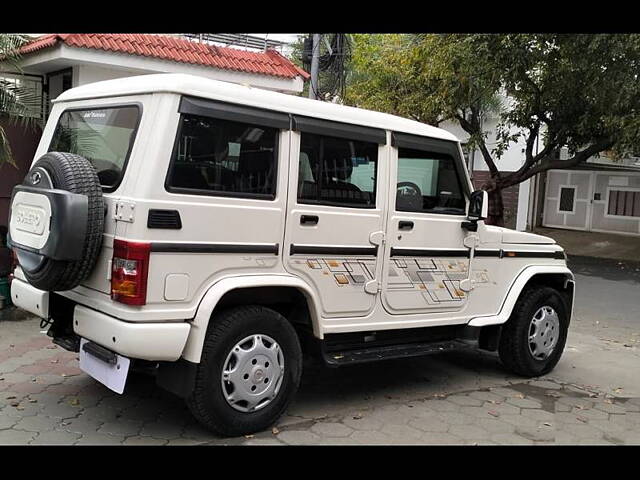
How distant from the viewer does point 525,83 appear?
1173cm

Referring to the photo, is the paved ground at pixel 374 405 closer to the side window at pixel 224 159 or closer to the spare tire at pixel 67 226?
the spare tire at pixel 67 226

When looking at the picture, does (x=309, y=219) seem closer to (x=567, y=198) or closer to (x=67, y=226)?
(x=67, y=226)

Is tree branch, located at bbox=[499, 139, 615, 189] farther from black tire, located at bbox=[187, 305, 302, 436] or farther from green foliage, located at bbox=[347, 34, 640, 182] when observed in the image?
black tire, located at bbox=[187, 305, 302, 436]

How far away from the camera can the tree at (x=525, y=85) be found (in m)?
9.91

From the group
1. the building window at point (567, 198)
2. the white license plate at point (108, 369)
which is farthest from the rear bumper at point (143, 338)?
the building window at point (567, 198)

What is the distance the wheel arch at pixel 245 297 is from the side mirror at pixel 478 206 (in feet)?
5.42

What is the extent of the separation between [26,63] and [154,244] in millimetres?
6714

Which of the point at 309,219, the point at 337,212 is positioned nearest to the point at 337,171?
the point at 337,212

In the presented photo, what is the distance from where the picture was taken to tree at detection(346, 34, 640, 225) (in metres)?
9.91

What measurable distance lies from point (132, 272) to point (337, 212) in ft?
4.90

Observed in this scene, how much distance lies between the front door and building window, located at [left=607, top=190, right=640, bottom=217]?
13.5m

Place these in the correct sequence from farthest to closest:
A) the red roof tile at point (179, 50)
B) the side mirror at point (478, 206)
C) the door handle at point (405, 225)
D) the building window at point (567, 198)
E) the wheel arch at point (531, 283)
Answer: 1. the building window at point (567, 198)
2. the red roof tile at point (179, 50)
3. the wheel arch at point (531, 283)
4. the side mirror at point (478, 206)
5. the door handle at point (405, 225)

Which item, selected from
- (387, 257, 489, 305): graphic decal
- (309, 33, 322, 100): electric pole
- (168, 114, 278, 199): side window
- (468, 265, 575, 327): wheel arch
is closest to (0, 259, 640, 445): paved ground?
(468, 265, 575, 327): wheel arch

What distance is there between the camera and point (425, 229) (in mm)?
4863
